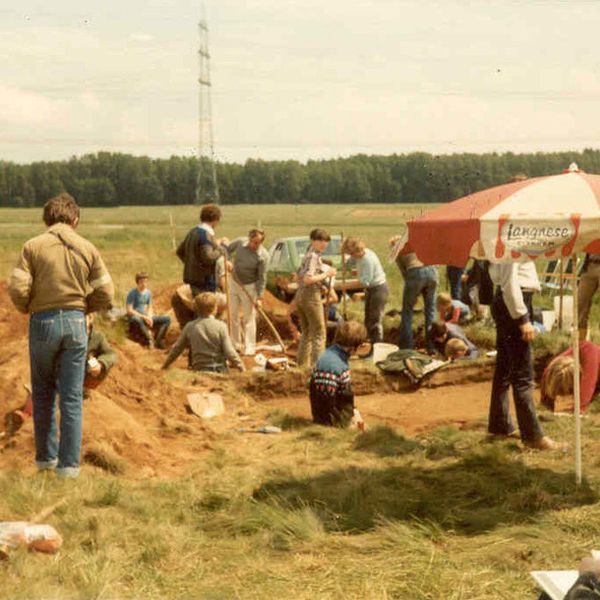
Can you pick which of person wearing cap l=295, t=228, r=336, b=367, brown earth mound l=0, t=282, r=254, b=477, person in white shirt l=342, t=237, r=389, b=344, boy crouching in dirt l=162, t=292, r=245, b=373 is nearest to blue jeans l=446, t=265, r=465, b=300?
person in white shirt l=342, t=237, r=389, b=344

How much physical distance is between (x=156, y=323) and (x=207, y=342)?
5.46 metres

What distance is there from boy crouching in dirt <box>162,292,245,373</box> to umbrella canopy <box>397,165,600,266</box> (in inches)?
182

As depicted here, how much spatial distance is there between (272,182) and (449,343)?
8994cm

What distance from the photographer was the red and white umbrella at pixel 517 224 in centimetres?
648

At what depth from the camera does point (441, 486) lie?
7.73 metres

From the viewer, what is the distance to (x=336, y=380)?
9.59 m

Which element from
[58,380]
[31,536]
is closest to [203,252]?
[58,380]

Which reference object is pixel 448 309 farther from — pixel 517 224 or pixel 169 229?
pixel 169 229

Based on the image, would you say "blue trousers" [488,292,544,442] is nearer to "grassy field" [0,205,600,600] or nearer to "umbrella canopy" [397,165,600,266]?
"grassy field" [0,205,600,600]

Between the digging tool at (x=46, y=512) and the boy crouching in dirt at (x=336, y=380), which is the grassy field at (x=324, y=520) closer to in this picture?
the digging tool at (x=46, y=512)

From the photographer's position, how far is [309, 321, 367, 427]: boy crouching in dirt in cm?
948

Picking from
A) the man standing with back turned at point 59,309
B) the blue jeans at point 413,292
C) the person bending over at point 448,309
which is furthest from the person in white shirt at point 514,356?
the person bending over at point 448,309

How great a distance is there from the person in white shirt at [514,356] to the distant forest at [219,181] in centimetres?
8242

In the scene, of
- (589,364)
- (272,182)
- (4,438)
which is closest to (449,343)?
(589,364)
